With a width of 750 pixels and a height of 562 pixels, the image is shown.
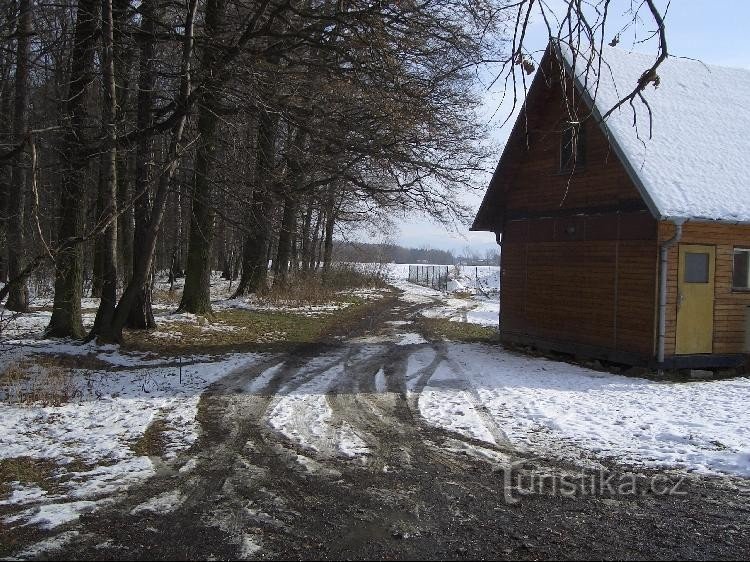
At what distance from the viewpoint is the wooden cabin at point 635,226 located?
1200 centimetres

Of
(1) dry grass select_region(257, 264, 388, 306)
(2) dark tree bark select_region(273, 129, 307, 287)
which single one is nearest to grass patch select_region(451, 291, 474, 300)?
(1) dry grass select_region(257, 264, 388, 306)

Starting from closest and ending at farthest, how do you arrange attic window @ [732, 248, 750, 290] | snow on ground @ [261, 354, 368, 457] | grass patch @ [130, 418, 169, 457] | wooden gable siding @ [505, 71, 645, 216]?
grass patch @ [130, 418, 169, 457]
snow on ground @ [261, 354, 368, 457]
attic window @ [732, 248, 750, 290]
wooden gable siding @ [505, 71, 645, 216]

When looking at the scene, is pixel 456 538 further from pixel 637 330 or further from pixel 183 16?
pixel 183 16

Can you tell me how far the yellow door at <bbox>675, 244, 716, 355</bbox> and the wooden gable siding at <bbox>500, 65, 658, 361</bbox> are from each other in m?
0.64

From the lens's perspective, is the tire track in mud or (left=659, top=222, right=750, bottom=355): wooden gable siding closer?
the tire track in mud

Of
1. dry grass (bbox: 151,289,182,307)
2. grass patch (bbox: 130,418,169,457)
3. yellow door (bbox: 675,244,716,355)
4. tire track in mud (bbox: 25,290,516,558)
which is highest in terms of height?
yellow door (bbox: 675,244,716,355)

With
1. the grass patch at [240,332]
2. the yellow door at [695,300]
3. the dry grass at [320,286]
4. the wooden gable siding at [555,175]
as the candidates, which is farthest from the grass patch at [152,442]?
the dry grass at [320,286]

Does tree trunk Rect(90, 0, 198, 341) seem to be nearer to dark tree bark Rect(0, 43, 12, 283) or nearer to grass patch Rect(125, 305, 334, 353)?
grass patch Rect(125, 305, 334, 353)

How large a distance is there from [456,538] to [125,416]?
17.0 feet

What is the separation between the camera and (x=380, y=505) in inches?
203

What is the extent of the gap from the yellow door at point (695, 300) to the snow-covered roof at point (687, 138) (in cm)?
87

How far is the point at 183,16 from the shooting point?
12.6 meters

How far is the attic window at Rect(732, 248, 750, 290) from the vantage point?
1282 centimetres

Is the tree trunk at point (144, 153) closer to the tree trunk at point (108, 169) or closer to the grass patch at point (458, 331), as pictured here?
the tree trunk at point (108, 169)
